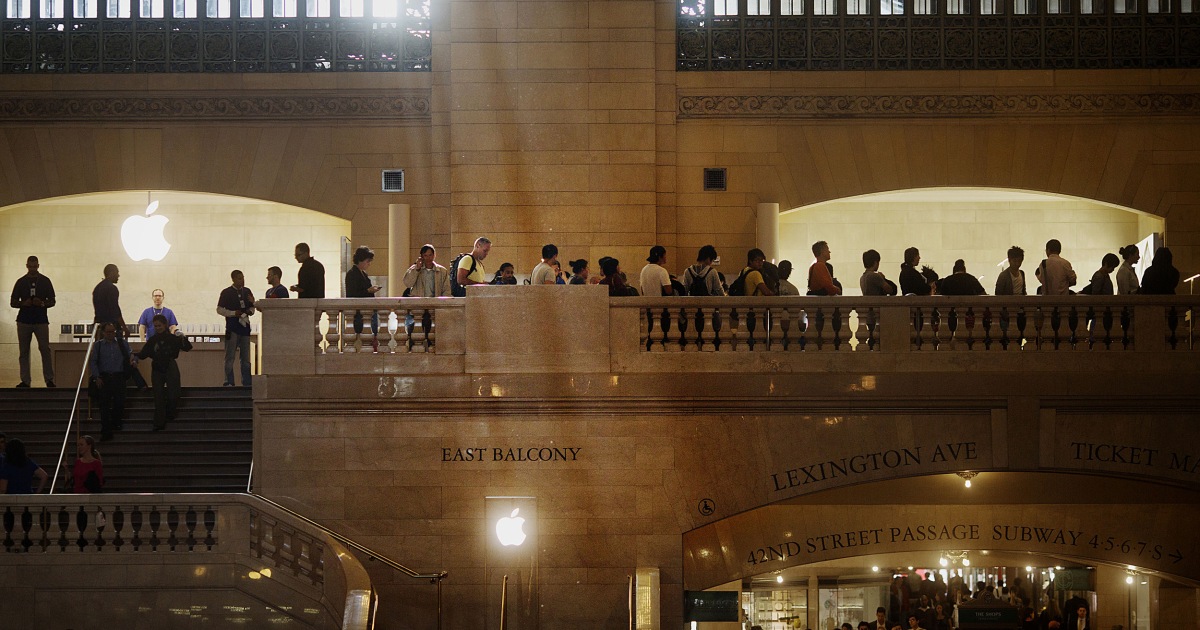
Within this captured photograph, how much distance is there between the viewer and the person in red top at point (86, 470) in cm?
1482

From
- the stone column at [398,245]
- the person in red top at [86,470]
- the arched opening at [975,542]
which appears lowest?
the arched opening at [975,542]

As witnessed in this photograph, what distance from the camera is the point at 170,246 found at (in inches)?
876

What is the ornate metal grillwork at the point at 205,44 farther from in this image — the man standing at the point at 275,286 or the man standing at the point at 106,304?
the man standing at the point at 275,286

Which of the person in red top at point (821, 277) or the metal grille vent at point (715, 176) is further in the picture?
the metal grille vent at point (715, 176)

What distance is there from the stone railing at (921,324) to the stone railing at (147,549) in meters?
4.52

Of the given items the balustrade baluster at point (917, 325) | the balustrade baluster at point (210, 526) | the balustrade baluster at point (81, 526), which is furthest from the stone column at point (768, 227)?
the balustrade baluster at point (81, 526)

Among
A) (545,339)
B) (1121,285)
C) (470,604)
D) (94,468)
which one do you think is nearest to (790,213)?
(1121,285)

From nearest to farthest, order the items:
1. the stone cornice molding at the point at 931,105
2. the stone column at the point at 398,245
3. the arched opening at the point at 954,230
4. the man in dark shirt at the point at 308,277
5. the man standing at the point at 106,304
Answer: the man in dark shirt at the point at 308,277 < the man standing at the point at 106,304 < the stone column at the point at 398,245 < the stone cornice molding at the point at 931,105 < the arched opening at the point at 954,230

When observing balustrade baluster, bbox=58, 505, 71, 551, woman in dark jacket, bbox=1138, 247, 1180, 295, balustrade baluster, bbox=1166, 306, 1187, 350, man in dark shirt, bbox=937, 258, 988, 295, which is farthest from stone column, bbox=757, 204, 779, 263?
balustrade baluster, bbox=58, 505, 71, 551

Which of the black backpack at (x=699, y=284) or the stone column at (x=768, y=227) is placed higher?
the stone column at (x=768, y=227)

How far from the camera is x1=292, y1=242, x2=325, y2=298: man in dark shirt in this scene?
15625 millimetres

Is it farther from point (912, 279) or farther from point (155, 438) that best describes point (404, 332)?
point (912, 279)

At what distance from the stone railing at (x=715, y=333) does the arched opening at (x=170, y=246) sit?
728 centimetres

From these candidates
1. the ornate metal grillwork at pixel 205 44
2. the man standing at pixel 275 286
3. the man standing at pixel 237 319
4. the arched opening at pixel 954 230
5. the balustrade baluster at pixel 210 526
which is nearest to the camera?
the balustrade baluster at pixel 210 526
